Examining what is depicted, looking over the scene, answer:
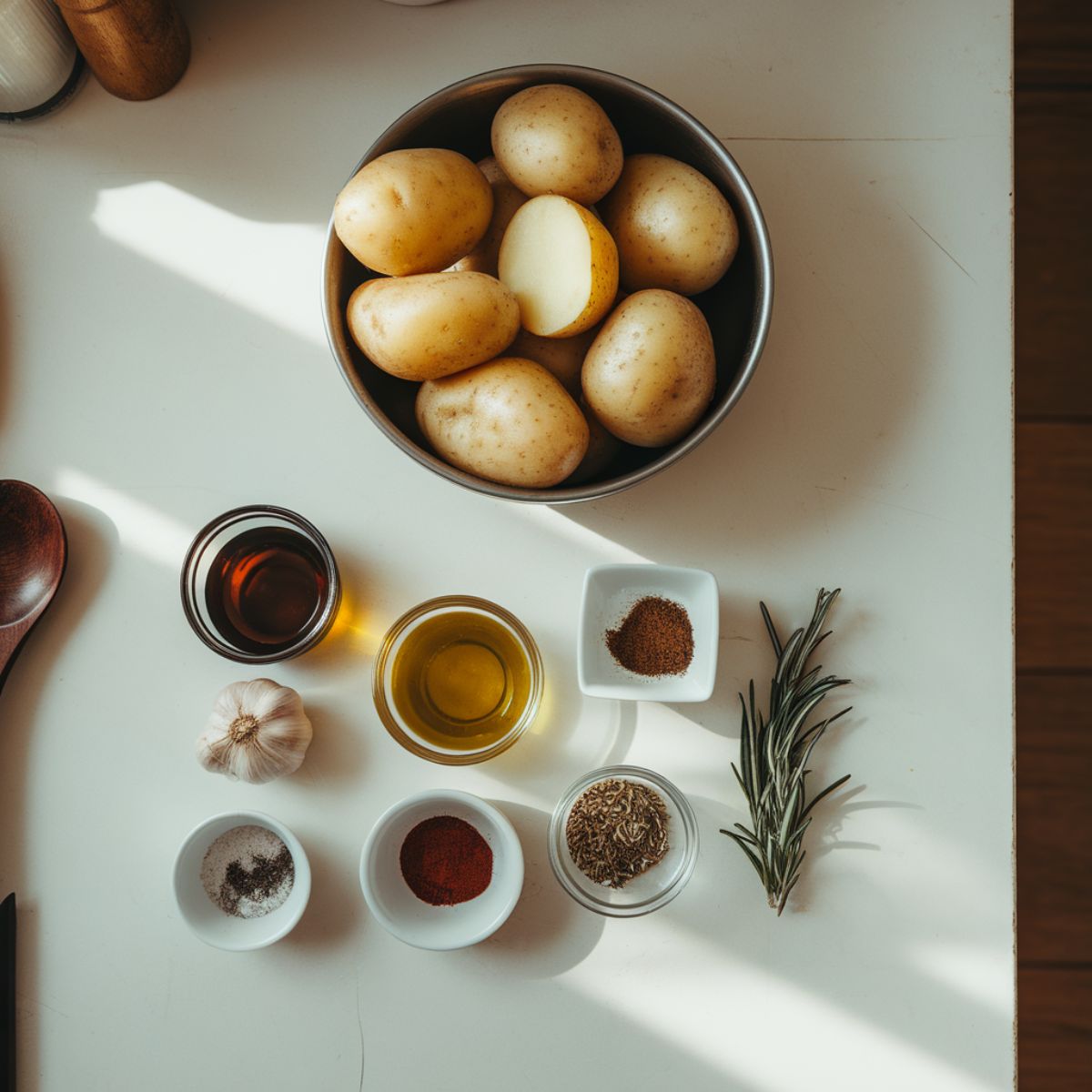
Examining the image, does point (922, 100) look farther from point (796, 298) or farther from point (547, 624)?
point (547, 624)

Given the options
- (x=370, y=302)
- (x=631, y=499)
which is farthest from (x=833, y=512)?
(x=370, y=302)

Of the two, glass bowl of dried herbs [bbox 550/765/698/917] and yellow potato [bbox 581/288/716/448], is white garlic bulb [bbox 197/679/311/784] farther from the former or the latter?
yellow potato [bbox 581/288/716/448]

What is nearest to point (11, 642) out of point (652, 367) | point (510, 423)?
point (510, 423)

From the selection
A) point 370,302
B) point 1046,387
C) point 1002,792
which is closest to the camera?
point 370,302

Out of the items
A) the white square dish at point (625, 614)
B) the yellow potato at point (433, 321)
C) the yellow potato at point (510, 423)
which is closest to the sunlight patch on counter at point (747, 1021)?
the white square dish at point (625, 614)

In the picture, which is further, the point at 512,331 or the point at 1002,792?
the point at 1002,792

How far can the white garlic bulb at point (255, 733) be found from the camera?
81cm

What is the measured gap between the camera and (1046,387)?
1.13 meters

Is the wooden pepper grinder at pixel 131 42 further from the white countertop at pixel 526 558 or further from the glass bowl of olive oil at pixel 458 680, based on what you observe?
the glass bowl of olive oil at pixel 458 680

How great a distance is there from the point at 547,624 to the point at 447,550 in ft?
0.39

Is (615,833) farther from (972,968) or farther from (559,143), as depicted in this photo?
(559,143)

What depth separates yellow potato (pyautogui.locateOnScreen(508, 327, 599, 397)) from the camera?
0.79 metres

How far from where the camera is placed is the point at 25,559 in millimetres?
871

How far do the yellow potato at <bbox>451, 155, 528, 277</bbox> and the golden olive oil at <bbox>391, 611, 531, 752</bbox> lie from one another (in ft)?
1.03
